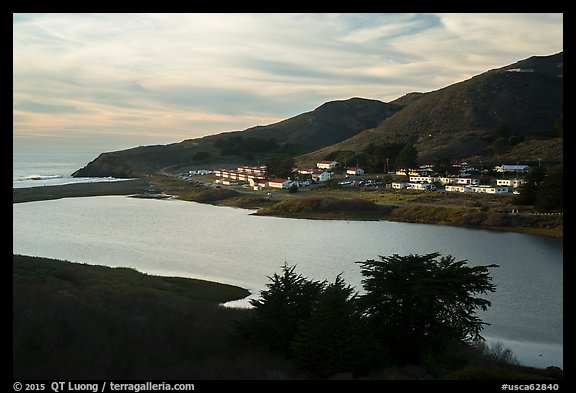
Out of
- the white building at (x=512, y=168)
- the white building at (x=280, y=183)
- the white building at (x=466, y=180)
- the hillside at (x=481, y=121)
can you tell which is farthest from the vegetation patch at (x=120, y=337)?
the hillside at (x=481, y=121)

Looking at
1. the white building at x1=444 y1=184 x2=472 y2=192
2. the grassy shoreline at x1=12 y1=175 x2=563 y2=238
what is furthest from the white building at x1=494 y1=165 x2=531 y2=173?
the grassy shoreline at x1=12 y1=175 x2=563 y2=238

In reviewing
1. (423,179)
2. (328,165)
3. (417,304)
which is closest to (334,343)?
(417,304)

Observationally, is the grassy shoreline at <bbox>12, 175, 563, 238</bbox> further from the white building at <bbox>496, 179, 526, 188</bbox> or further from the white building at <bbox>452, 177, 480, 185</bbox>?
the white building at <bbox>496, 179, 526, 188</bbox>

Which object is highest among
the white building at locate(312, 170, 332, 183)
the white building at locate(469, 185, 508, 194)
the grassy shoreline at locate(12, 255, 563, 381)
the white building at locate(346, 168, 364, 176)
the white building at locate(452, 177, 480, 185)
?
the white building at locate(346, 168, 364, 176)

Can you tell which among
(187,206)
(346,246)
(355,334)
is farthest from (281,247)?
(187,206)

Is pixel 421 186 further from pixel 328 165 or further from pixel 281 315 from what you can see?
pixel 281 315

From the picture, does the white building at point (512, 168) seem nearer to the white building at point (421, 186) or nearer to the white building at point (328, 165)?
the white building at point (421, 186)

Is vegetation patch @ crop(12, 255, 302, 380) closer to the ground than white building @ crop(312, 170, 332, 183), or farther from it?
closer to the ground
